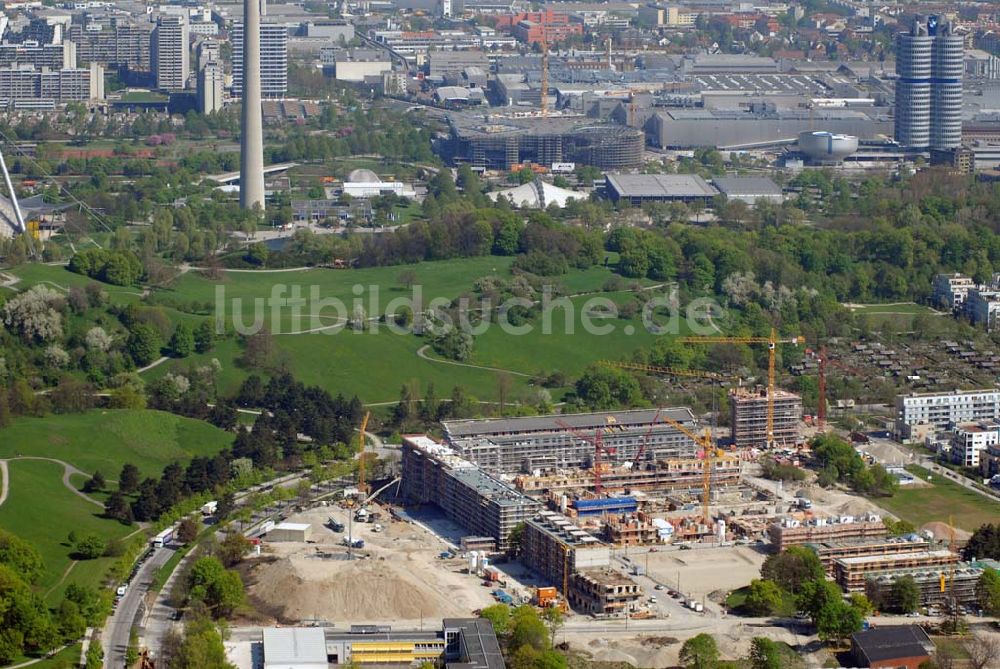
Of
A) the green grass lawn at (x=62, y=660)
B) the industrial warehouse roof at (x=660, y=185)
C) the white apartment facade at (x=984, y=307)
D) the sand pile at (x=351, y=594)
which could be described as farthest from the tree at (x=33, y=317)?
the industrial warehouse roof at (x=660, y=185)

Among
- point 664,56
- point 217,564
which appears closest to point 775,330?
point 217,564

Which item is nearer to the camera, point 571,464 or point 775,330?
point 571,464

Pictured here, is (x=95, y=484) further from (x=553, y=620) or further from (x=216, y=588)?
(x=553, y=620)

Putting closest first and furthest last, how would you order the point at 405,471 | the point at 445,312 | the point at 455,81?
the point at 405,471
the point at 445,312
the point at 455,81

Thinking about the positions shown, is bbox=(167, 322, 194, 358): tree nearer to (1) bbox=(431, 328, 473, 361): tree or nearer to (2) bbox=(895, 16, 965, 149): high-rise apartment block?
(1) bbox=(431, 328, 473, 361): tree

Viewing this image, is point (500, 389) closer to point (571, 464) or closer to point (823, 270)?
point (571, 464)

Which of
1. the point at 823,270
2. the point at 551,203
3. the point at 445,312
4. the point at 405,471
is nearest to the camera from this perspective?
the point at 405,471
